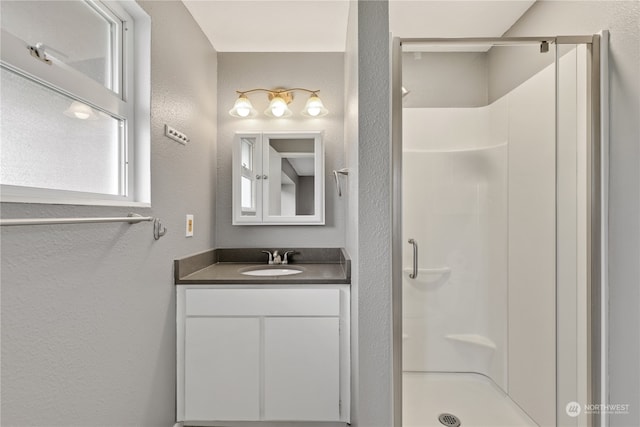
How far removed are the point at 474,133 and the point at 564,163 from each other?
41cm

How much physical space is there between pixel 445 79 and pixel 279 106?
47.0 inches

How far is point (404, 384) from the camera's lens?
57.4 inches

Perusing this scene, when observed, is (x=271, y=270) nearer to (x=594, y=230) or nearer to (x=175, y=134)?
(x=175, y=134)

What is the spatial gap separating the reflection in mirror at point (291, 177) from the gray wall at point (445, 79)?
3.36 ft

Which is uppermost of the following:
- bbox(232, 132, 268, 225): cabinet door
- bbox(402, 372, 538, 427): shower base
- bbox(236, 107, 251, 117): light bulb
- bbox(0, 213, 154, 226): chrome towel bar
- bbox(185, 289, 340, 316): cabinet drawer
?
bbox(236, 107, 251, 117): light bulb

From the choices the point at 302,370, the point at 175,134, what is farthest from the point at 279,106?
the point at 302,370

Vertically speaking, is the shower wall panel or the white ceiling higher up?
the white ceiling

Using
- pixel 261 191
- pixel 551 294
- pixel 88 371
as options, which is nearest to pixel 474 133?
pixel 551 294

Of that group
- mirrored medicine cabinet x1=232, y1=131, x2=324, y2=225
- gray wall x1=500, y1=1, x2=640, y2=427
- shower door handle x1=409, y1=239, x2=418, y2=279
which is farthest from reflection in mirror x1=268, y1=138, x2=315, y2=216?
gray wall x1=500, y1=1, x2=640, y2=427

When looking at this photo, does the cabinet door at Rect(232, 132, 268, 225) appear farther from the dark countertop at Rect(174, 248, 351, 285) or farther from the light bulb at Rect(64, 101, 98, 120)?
the light bulb at Rect(64, 101, 98, 120)

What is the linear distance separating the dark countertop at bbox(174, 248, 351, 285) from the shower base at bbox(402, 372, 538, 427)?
60 centimetres

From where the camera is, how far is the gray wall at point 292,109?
2.41 meters

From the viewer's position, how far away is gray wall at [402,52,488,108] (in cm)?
146

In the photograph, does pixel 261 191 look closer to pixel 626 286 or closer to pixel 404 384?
pixel 404 384
